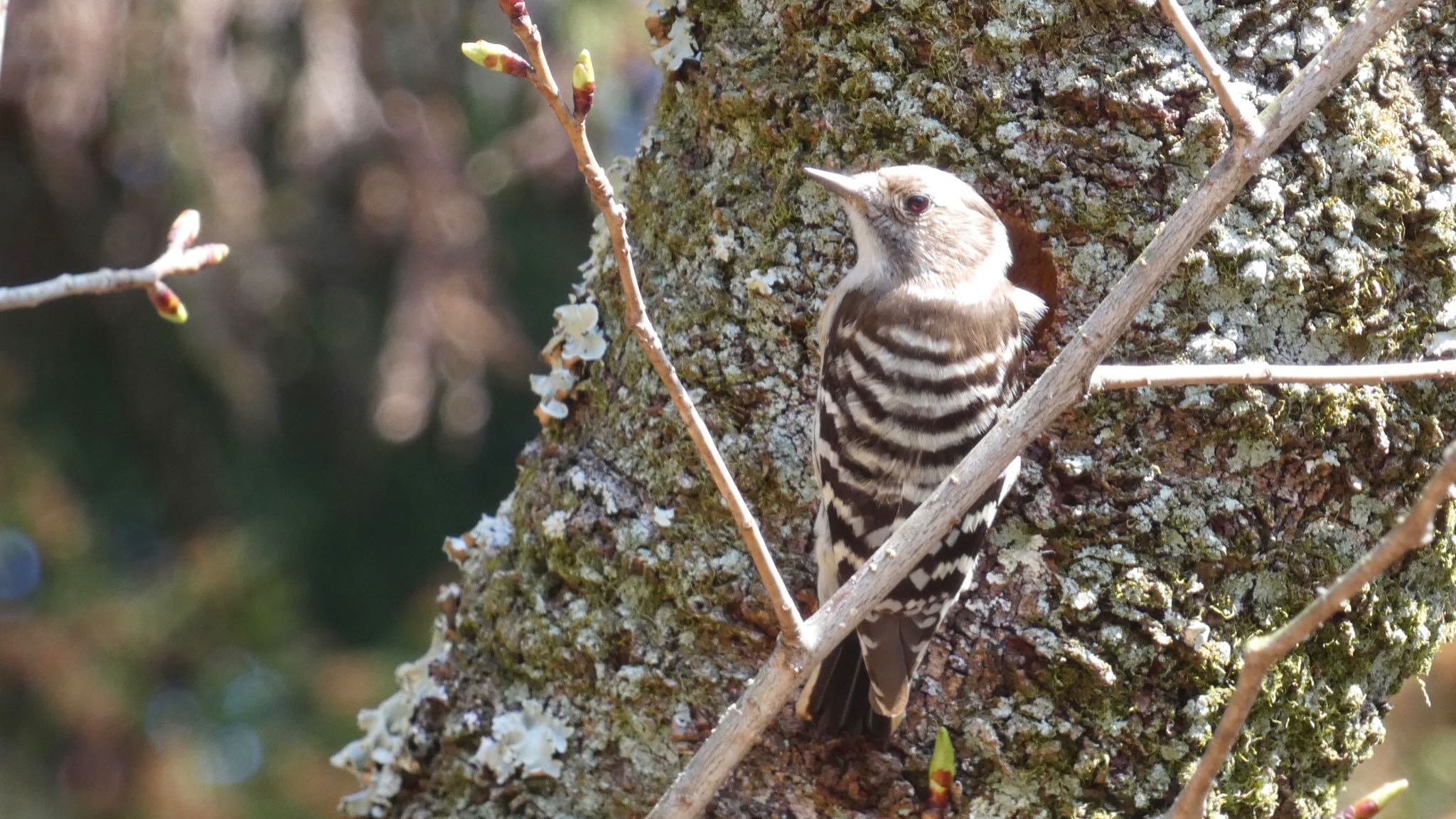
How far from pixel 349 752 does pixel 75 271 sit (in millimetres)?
3846

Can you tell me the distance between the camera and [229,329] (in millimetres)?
4938

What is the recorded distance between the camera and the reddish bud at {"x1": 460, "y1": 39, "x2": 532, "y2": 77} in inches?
57.8

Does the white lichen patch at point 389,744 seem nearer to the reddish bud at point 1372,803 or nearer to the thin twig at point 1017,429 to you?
the thin twig at point 1017,429

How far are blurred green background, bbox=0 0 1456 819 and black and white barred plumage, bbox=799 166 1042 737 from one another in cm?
217

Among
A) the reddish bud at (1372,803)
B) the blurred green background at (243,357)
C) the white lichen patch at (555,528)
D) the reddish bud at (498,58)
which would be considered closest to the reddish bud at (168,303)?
the reddish bud at (498,58)

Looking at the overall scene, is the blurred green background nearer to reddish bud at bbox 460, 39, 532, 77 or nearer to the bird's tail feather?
the bird's tail feather

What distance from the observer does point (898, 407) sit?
7.85ft

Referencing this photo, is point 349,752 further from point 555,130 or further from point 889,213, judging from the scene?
point 555,130

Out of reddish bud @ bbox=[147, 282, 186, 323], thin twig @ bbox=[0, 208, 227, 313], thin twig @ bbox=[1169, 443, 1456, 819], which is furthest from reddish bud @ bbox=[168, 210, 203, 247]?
thin twig @ bbox=[1169, 443, 1456, 819]

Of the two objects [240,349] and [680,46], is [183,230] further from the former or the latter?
[240,349]

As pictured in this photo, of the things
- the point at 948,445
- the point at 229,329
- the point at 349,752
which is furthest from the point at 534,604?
the point at 229,329

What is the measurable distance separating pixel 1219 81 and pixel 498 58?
2.99ft

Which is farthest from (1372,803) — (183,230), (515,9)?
(183,230)

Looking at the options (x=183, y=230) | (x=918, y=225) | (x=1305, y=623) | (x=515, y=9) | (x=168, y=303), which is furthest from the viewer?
(x=918, y=225)
